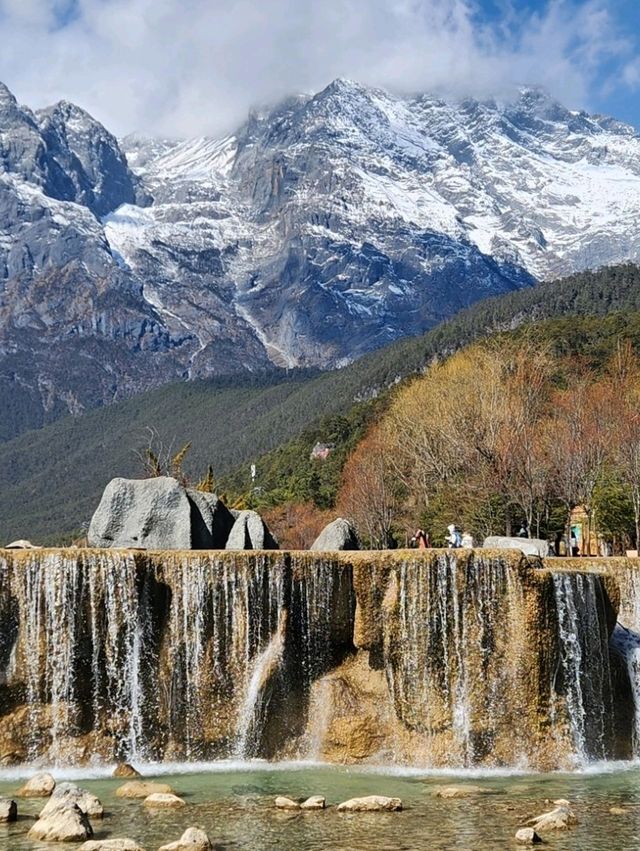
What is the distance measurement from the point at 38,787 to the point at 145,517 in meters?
9.81

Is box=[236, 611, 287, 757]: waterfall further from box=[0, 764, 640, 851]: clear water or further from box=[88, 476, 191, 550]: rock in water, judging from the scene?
box=[88, 476, 191, 550]: rock in water

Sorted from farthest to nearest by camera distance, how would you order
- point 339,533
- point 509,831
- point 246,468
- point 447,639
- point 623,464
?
1. point 246,468
2. point 623,464
3. point 339,533
4. point 447,639
5. point 509,831

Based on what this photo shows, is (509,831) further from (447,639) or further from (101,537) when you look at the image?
(101,537)

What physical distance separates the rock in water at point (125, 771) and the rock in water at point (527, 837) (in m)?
10.3

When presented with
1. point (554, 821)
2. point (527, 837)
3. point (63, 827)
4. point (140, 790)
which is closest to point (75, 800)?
point (63, 827)

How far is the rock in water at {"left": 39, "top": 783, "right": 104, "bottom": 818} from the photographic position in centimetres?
2248

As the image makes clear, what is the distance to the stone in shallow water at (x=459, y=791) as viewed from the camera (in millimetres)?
25609

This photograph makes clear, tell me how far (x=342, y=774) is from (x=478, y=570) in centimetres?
628

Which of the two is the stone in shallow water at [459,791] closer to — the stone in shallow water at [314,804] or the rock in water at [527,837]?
the stone in shallow water at [314,804]

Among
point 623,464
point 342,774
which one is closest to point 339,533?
point 342,774

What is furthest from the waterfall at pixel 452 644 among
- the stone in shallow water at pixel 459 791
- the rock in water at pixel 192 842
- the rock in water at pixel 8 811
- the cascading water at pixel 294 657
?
the rock in water at pixel 8 811

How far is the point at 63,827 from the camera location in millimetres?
21578

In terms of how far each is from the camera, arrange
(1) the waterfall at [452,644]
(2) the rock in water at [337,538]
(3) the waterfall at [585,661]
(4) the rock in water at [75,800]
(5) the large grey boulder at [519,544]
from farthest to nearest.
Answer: (5) the large grey boulder at [519,544] → (2) the rock in water at [337,538] → (3) the waterfall at [585,661] → (1) the waterfall at [452,644] → (4) the rock in water at [75,800]

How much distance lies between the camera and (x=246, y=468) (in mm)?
158625
